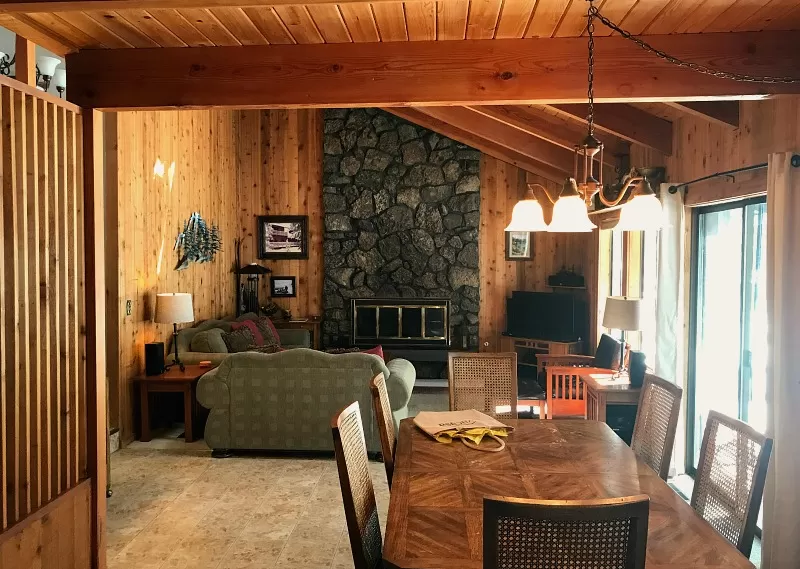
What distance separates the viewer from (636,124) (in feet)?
15.5

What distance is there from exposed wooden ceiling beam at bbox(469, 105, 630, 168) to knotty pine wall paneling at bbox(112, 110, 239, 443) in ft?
10.2

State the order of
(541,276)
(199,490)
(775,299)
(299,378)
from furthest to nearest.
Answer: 1. (541,276)
2. (299,378)
3. (199,490)
4. (775,299)

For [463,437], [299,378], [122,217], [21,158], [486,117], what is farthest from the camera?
[486,117]

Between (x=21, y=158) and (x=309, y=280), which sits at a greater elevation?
A: (x=21, y=158)

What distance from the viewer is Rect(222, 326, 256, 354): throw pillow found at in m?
6.27

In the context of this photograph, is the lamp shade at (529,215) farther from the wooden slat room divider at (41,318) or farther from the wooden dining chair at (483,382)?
the wooden slat room divider at (41,318)

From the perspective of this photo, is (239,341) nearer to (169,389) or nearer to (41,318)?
(169,389)

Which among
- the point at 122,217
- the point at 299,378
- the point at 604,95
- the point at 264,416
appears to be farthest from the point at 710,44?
the point at 122,217

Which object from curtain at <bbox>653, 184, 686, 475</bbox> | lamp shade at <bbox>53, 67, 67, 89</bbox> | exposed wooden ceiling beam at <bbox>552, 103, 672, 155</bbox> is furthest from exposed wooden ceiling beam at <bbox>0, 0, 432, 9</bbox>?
exposed wooden ceiling beam at <bbox>552, 103, 672, 155</bbox>

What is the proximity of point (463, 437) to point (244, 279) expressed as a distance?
6.32m

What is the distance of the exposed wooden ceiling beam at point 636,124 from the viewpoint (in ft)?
15.4

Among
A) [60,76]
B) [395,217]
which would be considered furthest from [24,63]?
[395,217]

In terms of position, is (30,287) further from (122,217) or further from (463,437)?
(122,217)

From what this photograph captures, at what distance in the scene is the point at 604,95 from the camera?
2.86 metres
